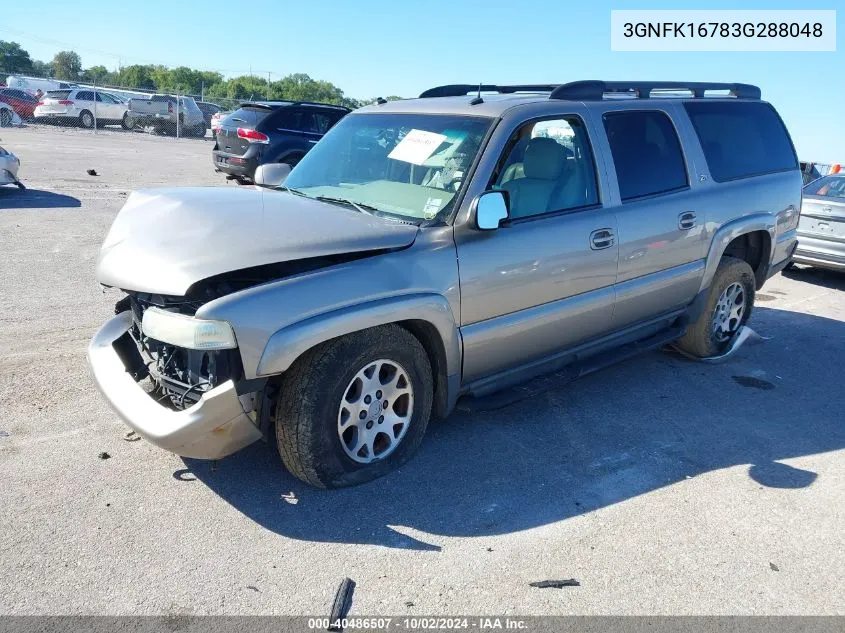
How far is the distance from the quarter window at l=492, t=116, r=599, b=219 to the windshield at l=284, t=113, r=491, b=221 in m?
0.25

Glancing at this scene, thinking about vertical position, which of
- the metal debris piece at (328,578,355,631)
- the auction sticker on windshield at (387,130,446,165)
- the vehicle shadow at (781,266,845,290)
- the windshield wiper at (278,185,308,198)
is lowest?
the metal debris piece at (328,578,355,631)

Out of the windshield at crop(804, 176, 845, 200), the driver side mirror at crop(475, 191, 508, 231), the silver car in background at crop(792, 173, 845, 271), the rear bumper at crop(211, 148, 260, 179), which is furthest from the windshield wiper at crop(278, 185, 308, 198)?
the rear bumper at crop(211, 148, 260, 179)

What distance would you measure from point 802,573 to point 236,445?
2.57 meters

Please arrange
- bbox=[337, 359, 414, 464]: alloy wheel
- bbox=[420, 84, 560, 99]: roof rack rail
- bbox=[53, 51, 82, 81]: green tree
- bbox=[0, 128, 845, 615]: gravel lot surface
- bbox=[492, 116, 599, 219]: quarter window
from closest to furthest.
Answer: bbox=[0, 128, 845, 615]: gravel lot surface < bbox=[337, 359, 414, 464]: alloy wheel < bbox=[492, 116, 599, 219]: quarter window < bbox=[420, 84, 560, 99]: roof rack rail < bbox=[53, 51, 82, 81]: green tree

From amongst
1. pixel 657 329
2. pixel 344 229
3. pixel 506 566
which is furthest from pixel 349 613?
pixel 657 329

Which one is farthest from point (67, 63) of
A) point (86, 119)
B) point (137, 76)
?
point (86, 119)

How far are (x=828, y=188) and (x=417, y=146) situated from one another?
23.6 ft

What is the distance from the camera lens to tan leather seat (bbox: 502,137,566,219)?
13.4 ft

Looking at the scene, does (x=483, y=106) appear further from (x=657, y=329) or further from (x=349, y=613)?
(x=349, y=613)

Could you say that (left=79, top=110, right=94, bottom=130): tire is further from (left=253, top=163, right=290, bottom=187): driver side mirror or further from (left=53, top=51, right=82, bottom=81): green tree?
(left=53, top=51, right=82, bottom=81): green tree

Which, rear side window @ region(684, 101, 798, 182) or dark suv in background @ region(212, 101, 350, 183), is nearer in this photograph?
rear side window @ region(684, 101, 798, 182)

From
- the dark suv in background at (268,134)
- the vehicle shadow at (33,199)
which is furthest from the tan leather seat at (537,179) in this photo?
the dark suv in background at (268,134)

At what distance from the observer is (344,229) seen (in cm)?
354

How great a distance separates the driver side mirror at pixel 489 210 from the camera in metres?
3.65
